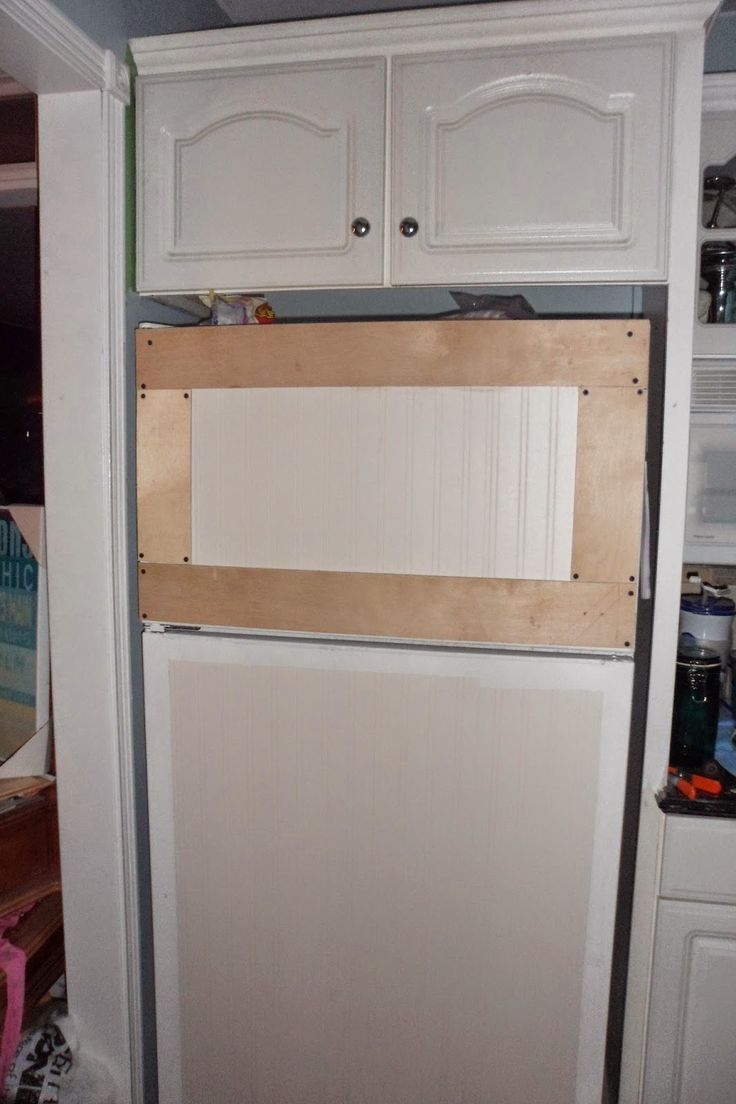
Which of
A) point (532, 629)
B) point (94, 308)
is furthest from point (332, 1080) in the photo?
point (94, 308)

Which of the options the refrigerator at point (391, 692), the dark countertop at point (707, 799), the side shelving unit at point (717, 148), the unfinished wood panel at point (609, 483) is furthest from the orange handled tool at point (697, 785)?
the side shelving unit at point (717, 148)

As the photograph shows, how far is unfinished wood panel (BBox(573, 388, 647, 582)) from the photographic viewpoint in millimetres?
1175

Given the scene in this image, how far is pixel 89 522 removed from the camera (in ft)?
4.37

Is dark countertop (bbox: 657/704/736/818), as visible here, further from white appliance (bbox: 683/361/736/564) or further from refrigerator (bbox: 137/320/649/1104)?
white appliance (bbox: 683/361/736/564)

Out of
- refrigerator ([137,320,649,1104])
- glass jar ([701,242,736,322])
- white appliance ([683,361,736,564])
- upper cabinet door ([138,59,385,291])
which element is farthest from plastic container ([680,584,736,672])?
upper cabinet door ([138,59,385,291])

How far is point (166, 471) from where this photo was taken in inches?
51.6

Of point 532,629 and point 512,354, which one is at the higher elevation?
point 512,354

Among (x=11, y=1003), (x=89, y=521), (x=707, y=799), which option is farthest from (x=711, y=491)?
(x=11, y=1003)

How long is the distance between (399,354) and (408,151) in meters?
0.33

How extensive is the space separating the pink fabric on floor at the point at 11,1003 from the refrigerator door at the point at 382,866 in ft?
0.81

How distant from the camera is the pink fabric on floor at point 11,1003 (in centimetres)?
135

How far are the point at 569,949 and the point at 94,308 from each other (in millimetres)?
1375

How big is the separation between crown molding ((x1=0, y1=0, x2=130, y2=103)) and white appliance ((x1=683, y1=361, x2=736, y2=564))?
129 centimetres

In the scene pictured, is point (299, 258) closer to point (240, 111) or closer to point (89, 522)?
point (240, 111)
